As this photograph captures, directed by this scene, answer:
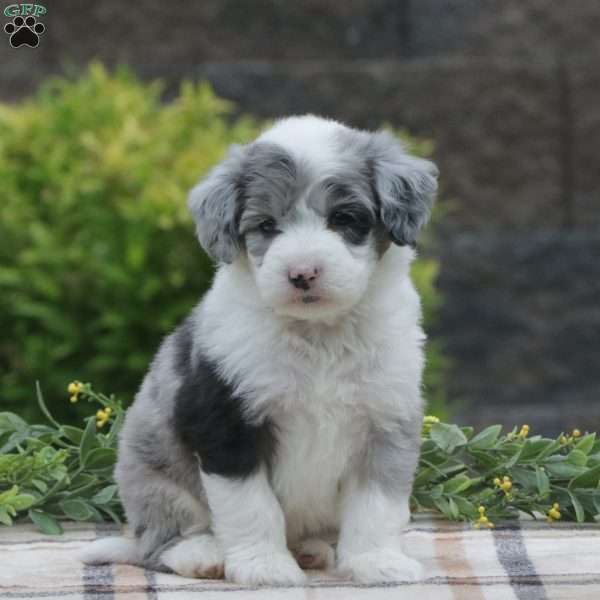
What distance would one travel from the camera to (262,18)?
10.0 meters

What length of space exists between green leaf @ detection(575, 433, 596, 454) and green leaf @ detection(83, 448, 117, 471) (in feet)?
5.63

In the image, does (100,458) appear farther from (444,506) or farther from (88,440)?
(444,506)

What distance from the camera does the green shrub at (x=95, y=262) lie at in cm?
769

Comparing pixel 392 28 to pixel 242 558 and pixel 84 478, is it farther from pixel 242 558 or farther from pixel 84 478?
pixel 242 558

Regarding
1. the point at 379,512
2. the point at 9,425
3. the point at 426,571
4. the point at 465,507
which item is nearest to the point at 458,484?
the point at 465,507

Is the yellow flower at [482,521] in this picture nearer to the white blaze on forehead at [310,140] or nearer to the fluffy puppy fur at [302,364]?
the fluffy puppy fur at [302,364]

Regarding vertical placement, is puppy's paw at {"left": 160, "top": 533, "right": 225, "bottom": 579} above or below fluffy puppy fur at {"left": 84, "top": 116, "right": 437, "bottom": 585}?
below

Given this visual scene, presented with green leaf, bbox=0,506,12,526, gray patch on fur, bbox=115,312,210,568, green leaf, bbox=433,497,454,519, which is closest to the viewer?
gray patch on fur, bbox=115,312,210,568

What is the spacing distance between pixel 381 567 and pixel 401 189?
1173 millimetres

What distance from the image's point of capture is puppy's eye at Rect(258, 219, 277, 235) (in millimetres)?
4680

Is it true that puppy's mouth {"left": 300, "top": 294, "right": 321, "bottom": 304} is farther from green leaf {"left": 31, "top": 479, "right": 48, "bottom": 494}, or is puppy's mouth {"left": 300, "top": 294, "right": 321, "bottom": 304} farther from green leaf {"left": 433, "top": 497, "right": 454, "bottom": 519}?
green leaf {"left": 31, "top": 479, "right": 48, "bottom": 494}

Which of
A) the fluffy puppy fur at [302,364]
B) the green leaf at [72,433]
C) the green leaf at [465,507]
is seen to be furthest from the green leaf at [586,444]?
the green leaf at [72,433]

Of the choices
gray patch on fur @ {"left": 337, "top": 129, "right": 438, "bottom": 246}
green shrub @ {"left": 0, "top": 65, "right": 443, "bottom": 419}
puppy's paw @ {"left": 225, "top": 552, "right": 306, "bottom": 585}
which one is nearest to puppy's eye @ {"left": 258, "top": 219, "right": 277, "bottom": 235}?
gray patch on fur @ {"left": 337, "top": 129, "right": 438, "bottom": 246}

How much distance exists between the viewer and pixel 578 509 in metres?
5.46
